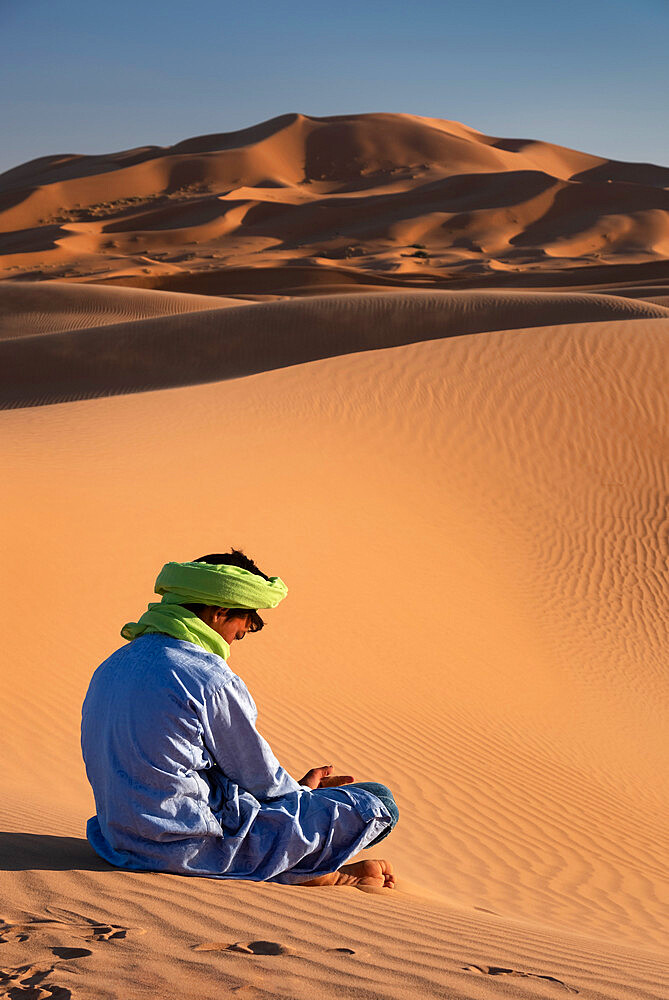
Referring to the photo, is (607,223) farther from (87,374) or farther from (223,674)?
(223,674)

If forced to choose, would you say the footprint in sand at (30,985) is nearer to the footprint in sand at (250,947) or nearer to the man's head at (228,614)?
the footprint in sand at (250,947)

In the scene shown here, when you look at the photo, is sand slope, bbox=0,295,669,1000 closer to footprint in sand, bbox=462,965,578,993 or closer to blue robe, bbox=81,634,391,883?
footprint in sand, bbox=462,965,578,993

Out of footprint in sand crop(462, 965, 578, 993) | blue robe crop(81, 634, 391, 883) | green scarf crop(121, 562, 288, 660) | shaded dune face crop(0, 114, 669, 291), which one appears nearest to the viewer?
footprint in sand crop(462, 965, 578, 993)


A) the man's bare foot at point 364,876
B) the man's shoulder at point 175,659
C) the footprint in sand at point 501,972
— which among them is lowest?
the man's bare foot at point 364,876

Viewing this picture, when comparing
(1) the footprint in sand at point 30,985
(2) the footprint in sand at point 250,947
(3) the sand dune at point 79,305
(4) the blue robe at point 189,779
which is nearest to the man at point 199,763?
(4) the blue robe at point 189,779

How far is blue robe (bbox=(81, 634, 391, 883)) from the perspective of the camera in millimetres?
3334

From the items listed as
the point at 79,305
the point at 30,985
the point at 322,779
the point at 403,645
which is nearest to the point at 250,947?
the point at 30,985

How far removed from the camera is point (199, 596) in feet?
11.5

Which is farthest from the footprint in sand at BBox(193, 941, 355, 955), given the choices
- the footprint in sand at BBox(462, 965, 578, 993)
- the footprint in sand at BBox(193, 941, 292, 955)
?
the footprint in sand at BBox(462, 965, 578, 993)

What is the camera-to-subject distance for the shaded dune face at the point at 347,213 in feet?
197

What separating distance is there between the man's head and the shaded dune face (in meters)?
41.4

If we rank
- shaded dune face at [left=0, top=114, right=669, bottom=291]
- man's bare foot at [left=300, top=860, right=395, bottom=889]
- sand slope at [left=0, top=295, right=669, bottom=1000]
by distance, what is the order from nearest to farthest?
sand slope at [left=0, top=295, right=669, bottom=1000] → man's bare foot at [left=300, top=860, right=395, bottom=889] → shaded dune face at [left=0, top=114, right=669, bottom=291]

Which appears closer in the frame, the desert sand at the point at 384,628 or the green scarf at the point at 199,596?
the desert sand at the point at 384,628

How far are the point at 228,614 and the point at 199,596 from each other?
131mm
